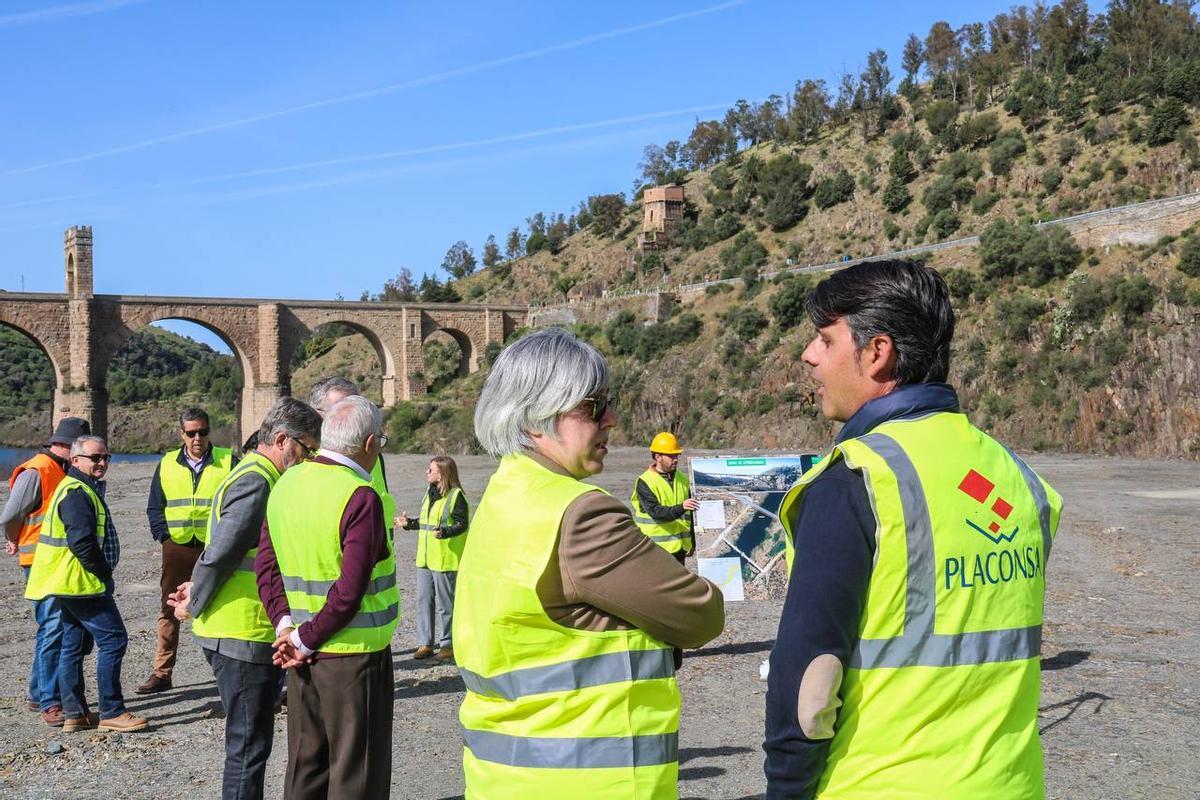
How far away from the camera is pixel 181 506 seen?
7348 mm

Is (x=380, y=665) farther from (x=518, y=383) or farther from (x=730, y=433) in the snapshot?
(x=730, y=433)

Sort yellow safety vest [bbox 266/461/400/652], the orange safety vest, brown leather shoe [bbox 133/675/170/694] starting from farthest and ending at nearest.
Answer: brown leather shoe [bbox 133/675/170/694], the orange safety vest, yellow safety vest [bbox 266/461/400/652]

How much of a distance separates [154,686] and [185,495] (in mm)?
1324

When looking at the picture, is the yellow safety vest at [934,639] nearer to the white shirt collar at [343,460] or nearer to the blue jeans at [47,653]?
the white shirt collar at [343,460]

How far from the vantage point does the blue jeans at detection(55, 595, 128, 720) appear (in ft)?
20.8

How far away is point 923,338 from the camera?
7.02 feet

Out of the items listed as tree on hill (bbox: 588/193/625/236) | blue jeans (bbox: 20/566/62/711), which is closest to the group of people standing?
blue jeans (bbox: 20/566/62/711)

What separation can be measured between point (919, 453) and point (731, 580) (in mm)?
8634

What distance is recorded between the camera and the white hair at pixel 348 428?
13.3ft

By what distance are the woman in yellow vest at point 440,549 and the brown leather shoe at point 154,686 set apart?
189 cm

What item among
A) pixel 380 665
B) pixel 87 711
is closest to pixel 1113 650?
pixel 380 665

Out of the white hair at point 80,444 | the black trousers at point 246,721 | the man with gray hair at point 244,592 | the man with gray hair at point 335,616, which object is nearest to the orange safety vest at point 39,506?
the white hair at point 80,444

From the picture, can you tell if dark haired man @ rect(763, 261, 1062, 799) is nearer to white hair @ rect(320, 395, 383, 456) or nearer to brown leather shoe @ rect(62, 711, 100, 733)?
white hair @ rect(320, 395, 383, 456)

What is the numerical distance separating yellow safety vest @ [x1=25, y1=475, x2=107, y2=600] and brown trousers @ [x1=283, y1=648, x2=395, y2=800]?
298 cm
